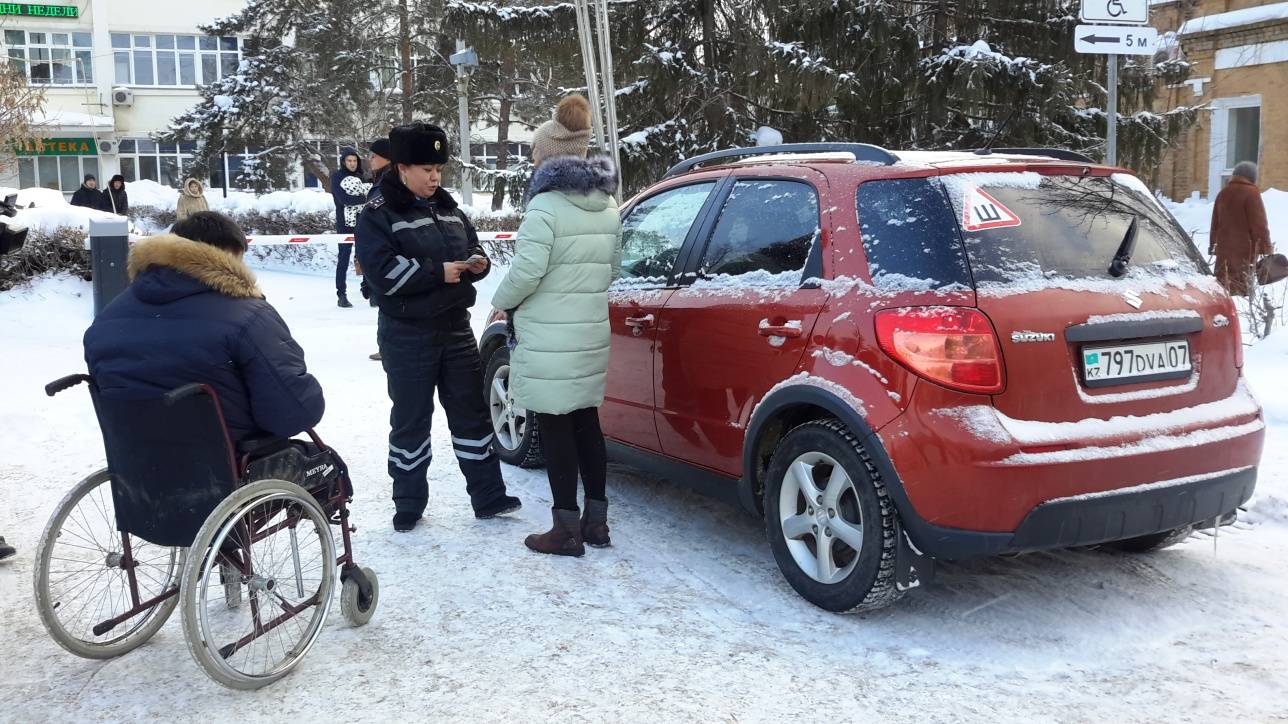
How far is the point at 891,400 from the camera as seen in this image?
147 inches

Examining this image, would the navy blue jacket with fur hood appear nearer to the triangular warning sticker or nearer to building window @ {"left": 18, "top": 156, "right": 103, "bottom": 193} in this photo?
the triangular warning sticker

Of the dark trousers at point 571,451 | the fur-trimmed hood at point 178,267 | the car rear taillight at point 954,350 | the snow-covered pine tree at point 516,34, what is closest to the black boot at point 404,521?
the dark trousers at point 571,451

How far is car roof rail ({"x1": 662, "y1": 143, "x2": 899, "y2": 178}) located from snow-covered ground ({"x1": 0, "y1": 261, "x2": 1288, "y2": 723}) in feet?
5.51

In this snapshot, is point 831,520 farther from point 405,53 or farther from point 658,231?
point 405,53

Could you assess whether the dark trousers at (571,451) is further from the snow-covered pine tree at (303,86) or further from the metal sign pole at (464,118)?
the snow-covered pine tree at (303,86)

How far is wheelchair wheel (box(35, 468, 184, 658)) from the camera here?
356cm

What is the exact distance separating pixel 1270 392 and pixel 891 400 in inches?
176

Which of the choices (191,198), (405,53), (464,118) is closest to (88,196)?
(191,198)

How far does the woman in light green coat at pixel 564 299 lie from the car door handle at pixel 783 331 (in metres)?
0.80

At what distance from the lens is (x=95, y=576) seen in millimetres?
3812

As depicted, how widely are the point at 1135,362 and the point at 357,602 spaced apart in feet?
9.30

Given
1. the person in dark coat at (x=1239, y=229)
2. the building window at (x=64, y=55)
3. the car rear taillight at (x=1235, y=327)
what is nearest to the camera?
the car rear taillight at (x=1235, y=327)

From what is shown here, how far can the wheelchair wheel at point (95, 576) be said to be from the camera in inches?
140

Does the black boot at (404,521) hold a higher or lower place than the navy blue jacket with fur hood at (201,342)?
lower
